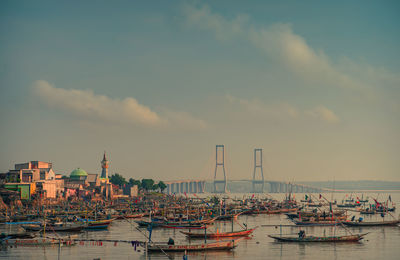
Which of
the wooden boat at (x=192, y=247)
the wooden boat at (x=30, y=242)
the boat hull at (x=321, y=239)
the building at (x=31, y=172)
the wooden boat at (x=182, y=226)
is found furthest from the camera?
the building at (x=31, y=172)

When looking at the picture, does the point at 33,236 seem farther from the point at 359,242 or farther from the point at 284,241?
the point at 359,242

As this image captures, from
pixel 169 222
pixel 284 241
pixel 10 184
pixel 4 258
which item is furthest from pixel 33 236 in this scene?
pixel 10 184

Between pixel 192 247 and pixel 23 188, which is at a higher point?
pixel 23 188

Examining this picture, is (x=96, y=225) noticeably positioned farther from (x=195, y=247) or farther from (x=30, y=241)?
→ (x=195, y=247)

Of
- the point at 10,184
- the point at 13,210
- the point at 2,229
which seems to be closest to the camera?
the point at 2,229

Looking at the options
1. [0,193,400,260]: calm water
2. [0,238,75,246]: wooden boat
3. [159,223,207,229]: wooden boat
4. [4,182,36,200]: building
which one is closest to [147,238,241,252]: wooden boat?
[0,193,400,260]: calm water

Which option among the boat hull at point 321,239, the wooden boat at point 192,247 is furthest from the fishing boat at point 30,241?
the boat hull at point 321,239

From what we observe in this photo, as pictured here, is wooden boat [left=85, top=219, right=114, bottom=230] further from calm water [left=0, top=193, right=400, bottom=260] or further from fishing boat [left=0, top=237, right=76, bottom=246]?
fishing boat [left=0, top=237, right=76, bottom=246]

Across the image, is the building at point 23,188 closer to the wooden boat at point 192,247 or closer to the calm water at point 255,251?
the calm water at point 255,251

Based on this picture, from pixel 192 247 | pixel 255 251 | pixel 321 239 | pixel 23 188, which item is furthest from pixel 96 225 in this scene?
pixel 23 188

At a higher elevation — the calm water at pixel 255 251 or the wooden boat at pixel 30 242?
the wooden boat at pixel 30 242

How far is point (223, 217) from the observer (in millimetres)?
120812

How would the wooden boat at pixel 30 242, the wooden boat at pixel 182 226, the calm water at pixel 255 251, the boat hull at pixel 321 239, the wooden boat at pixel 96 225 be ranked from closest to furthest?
the calm water at pixel 255 251 < the wooden boat at pixel 30 242 < the boat hull at pixel 321 239 < the wooden boat at pixel 182 226 < the wooden boat at pixel 96 225

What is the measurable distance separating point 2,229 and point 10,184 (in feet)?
189
